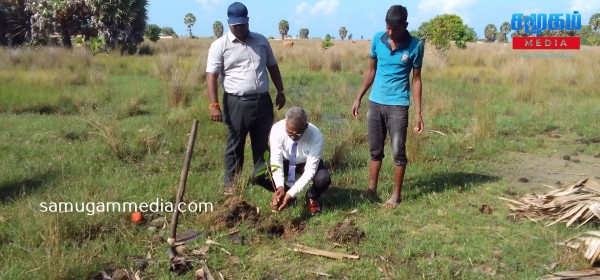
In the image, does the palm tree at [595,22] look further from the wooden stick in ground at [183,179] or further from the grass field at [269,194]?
the wooden stick in ground at [183,179]

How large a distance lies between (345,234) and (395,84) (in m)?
1.49

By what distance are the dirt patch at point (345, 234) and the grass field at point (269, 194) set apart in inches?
1.9

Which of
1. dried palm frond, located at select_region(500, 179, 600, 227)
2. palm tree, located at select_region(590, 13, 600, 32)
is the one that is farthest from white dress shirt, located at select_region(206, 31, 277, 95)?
palm tree, located at select_region(590, 13, 600, 32)

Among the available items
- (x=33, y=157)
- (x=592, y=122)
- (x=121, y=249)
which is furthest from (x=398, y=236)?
(x=592, y=122)

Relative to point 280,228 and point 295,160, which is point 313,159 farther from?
point 280,228

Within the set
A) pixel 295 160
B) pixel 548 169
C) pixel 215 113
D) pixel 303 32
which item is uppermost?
pixel 303 32

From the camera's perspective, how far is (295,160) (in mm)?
4504

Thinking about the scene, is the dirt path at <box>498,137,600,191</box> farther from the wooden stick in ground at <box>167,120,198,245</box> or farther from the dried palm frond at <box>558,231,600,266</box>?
the wooden stick in ground at <box>167,120,198,245</box>

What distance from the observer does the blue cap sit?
4.42m

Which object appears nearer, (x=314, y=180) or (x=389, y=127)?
(x=314, y=180)

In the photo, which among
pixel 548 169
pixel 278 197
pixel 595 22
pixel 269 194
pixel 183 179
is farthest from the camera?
pixel 595 22

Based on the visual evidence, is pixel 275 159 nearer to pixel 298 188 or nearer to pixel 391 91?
pixel 298 188

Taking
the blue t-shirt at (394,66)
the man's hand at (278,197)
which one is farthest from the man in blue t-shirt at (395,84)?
the man's hand at (278,197)

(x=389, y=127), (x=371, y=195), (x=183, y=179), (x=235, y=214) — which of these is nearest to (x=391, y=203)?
(x=371, y=195)
